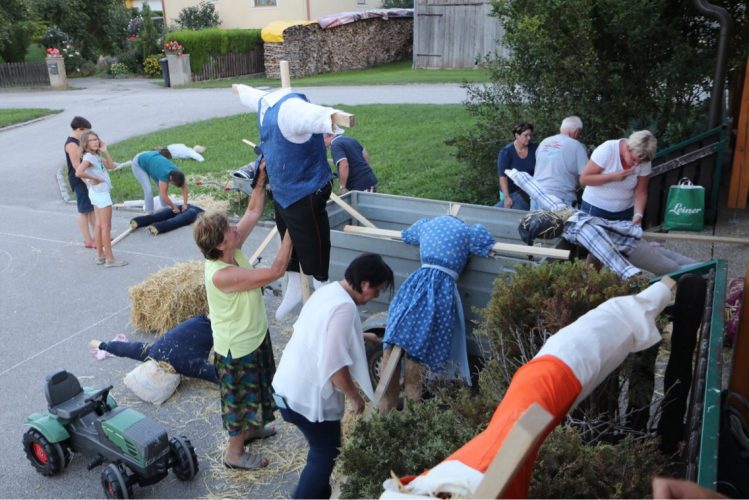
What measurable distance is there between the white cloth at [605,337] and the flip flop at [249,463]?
2809 mm

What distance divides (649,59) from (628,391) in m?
6.99

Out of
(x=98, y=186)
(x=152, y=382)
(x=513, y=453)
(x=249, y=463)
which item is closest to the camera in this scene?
(x=513, y=453)

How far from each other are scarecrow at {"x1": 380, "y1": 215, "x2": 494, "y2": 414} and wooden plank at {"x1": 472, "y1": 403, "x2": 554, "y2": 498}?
3040 mm

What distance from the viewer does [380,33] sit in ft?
107

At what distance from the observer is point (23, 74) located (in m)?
30.7

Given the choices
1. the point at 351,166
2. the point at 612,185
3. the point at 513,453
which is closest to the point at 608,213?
the point at 612,185

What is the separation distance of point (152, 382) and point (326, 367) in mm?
2479

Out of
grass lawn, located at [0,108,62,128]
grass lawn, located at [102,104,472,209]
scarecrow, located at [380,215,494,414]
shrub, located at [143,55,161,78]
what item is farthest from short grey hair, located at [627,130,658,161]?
shrub, located at [143,55,161,78]

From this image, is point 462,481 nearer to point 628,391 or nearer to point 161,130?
point 628,391

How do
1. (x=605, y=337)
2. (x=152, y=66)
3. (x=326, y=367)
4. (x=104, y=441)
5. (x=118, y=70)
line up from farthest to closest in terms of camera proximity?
(x=118, y=70)
(x=152, y=66)
(x=104, y=441)
(x=326, y=367)
(x=605, y=337)

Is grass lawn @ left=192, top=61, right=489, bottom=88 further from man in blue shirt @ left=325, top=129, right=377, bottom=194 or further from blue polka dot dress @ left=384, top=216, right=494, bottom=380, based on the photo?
blue polka dot dress @ left=384, top=216, right=494, bottom=380

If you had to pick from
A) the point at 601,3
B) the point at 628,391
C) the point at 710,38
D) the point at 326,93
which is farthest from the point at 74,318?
the point at 326,93

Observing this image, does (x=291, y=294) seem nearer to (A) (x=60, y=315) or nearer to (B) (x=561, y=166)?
(A) (x=60, y=315)

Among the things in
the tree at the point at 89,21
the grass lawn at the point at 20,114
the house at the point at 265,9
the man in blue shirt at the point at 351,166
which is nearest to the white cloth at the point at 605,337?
the man in blue shirt at the point at 351,166
